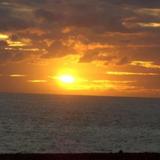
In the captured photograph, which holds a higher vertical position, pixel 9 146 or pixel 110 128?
pixel 9 146

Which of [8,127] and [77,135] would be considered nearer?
[77,135]

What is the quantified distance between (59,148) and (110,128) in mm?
37489

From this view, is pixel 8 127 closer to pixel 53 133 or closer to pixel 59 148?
pixel 53 133

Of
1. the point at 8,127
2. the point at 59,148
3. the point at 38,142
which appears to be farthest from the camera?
the point at 8,127

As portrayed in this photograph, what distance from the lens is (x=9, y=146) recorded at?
242 ft

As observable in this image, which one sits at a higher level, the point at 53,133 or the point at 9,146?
the point at 9,146

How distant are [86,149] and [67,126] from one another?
129 ft

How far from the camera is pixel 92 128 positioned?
10925 centimetres
